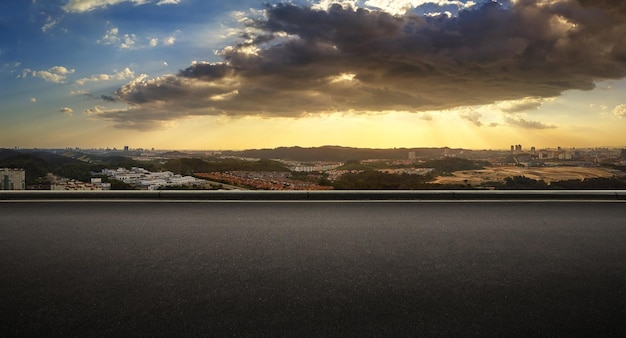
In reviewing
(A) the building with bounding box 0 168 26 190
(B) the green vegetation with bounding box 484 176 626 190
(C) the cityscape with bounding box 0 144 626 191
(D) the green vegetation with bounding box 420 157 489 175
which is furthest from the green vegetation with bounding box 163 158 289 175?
(B) the green vegetation with bounding box 484 176 626 190

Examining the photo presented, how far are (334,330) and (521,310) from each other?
1.74m

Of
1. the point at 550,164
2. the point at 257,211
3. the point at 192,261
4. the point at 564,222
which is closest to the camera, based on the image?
the point at 192,261

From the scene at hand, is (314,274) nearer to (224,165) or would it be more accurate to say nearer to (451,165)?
(224,165)

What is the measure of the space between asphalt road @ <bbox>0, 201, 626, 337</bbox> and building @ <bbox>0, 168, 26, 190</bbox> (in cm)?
533

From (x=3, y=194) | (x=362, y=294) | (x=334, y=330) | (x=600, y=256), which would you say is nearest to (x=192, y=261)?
(x=362, y=294)

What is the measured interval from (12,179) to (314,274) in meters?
13.3

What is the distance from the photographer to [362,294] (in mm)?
4805

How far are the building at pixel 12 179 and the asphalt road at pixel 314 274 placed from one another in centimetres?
533

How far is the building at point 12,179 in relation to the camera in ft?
46.2

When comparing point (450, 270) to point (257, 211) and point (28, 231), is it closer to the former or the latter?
point (257, 211)

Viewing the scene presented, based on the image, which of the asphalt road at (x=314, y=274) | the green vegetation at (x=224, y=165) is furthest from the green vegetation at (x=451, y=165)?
the asphalt road at (x=314, y=274)

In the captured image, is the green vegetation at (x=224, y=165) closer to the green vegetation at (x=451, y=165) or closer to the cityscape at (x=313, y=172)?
the cityscape at (x=313, y=172)

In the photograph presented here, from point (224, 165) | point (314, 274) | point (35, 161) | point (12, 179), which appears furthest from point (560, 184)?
point (35, 161)

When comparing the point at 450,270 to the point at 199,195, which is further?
the point at 199,195
